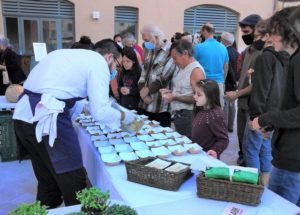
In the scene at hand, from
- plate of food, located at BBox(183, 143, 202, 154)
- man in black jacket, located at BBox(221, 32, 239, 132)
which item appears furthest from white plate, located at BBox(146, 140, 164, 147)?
man in black jacket, located at BBox(221, 32, 239, 132)

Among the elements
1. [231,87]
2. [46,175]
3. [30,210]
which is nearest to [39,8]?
[231,87]

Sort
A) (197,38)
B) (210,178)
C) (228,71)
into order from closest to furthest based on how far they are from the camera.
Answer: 1. (210,178)
2. (228,71)
3. (197,38)

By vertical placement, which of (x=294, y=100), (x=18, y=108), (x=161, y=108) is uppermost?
(x=294, y=100)

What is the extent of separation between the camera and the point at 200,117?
1980mm

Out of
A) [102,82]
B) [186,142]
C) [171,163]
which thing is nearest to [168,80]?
[186,142]

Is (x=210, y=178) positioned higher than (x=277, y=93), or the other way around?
(x=277, y=93)

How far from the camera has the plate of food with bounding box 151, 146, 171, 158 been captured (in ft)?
5.31

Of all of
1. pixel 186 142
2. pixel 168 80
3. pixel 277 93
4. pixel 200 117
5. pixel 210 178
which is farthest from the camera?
pixel 168 80

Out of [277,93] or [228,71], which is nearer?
[277,93]

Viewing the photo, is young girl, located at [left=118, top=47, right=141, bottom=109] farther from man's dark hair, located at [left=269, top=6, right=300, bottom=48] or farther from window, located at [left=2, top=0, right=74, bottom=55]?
window, located at [left=2, top=0, right=74, bottom=55]

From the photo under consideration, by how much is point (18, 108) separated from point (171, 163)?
88cm

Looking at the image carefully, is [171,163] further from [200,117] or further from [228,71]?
[228,71]

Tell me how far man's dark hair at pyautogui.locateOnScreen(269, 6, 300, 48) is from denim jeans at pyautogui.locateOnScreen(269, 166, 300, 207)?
0.57 meters

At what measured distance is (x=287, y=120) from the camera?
1.28 meters
